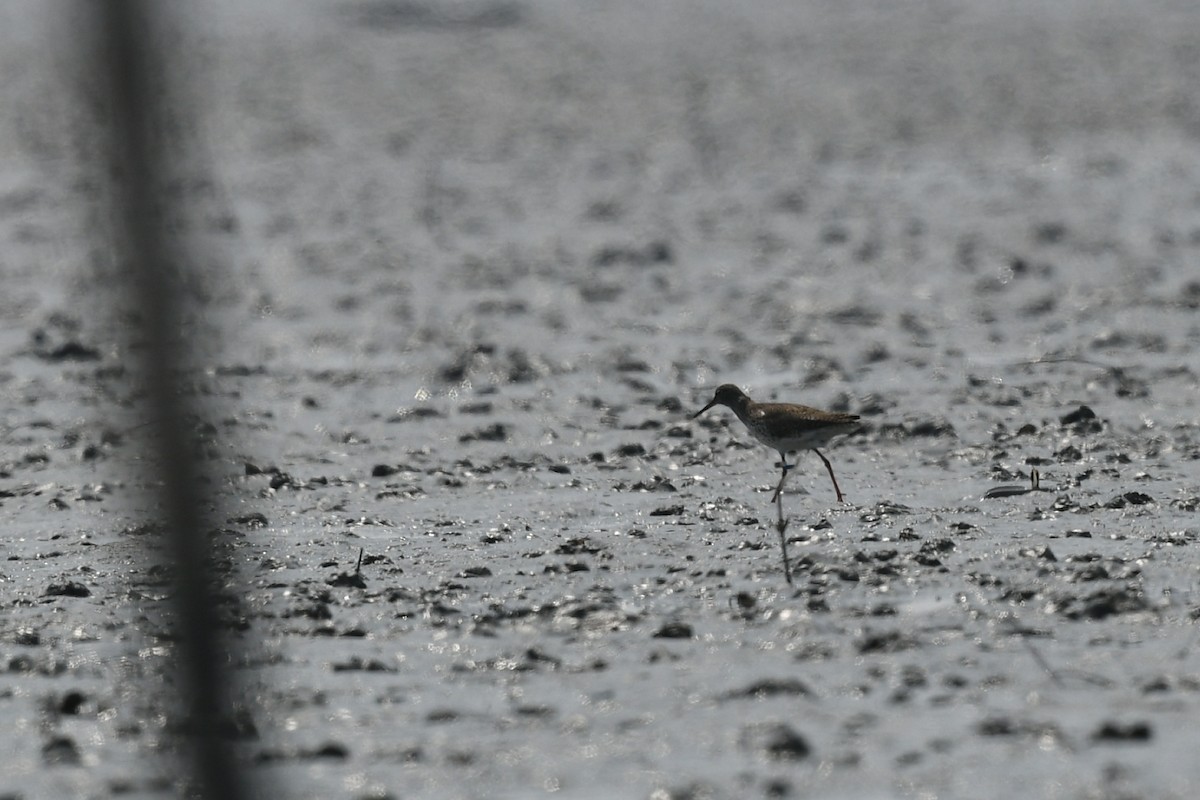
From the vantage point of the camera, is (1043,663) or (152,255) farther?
(1043,663)

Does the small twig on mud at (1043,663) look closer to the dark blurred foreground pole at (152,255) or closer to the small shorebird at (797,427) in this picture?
the small shorebird at (797,427)

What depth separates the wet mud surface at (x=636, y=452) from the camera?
5.45 metres

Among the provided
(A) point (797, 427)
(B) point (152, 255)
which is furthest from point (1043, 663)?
(B) point (152, 255)

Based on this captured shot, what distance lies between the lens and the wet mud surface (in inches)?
215

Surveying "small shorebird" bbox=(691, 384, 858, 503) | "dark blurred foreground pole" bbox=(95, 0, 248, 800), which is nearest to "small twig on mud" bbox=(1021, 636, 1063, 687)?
"small shorebird" bbox=(691, 384, 858, 503)

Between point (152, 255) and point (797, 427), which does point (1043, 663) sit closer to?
point (797, 427)

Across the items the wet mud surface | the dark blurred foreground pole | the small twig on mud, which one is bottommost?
the wet mud surface

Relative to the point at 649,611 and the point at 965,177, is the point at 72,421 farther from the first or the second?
the point at 965,177

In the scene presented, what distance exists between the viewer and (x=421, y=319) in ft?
44.9

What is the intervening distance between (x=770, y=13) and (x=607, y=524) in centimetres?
2490

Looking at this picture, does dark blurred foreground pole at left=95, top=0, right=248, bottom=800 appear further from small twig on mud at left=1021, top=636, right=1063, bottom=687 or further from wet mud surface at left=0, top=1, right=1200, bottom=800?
small twig on mud at left=1021, top=636, right=1063, bottom=687

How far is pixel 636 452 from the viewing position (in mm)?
9789

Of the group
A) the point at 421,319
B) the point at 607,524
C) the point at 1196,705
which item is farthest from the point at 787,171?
the point at 1196,705

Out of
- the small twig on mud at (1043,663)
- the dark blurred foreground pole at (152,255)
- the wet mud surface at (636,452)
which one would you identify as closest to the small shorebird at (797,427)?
the wet mud surface at (636,452)
